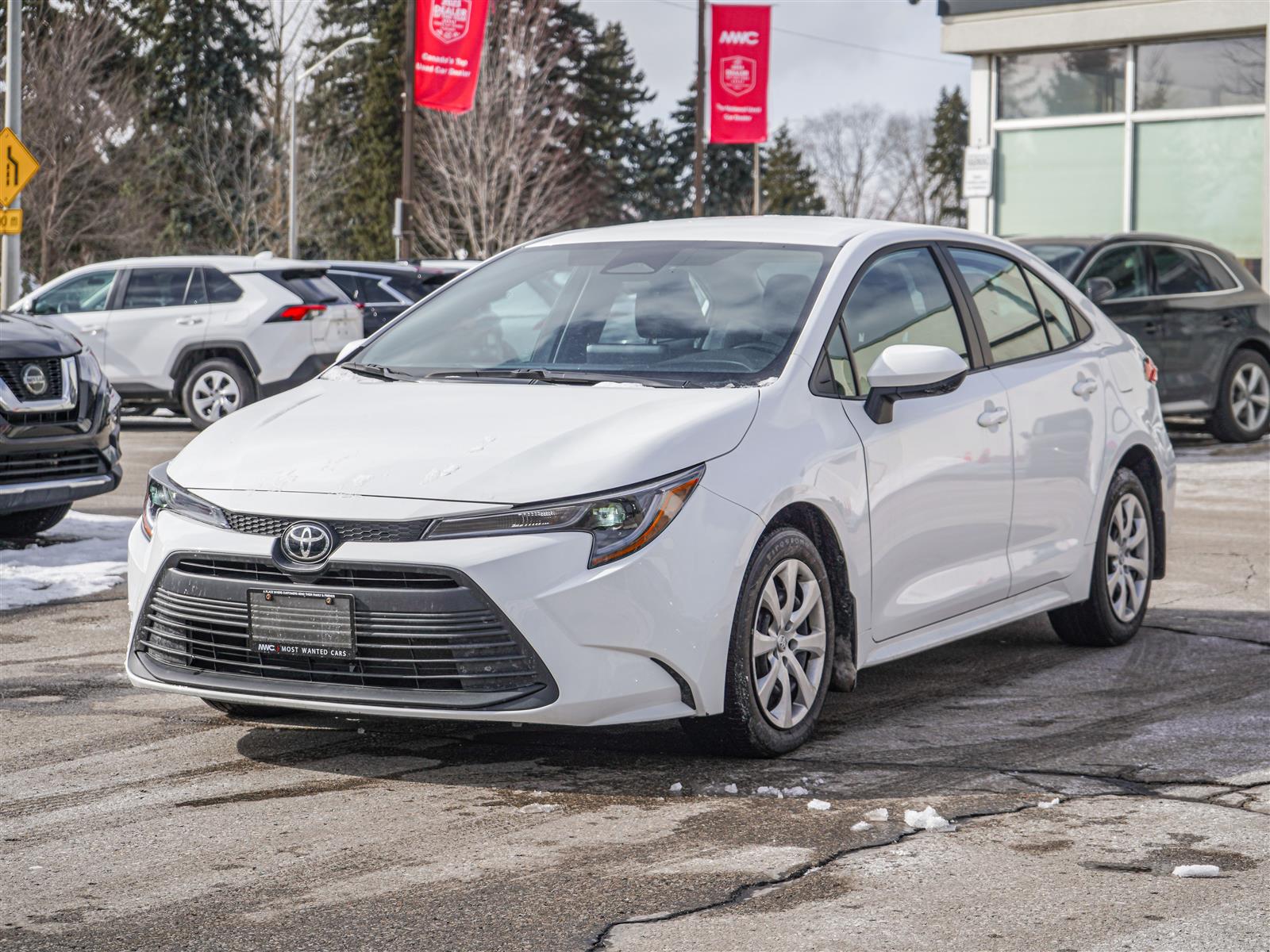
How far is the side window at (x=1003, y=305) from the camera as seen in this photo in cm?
661

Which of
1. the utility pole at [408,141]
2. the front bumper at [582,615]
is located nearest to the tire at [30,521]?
Answer: the front bumper at [582,615]

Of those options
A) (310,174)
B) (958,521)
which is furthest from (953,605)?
(310,174)

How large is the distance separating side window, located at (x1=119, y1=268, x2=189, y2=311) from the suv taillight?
0.95m

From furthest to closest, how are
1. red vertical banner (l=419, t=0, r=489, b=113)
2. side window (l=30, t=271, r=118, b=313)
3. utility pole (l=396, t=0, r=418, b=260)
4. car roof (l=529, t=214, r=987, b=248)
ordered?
utility pole (l=396, t=0, r=418, b=260) → red vertical banner (l=419, t=0, r=489, b=113) → side window (l=30, t=271, r=118, b=313) → car roof (l=529, t=214, r=987, b=248)

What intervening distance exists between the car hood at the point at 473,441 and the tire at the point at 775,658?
1.30ft

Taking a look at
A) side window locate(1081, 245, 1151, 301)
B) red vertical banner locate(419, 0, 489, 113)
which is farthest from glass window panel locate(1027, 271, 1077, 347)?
red vertical banner locate(419, 0, 489, 113)

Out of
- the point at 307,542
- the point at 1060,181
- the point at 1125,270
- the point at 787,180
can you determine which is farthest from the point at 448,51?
the point at 787,180

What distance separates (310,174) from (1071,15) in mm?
31783

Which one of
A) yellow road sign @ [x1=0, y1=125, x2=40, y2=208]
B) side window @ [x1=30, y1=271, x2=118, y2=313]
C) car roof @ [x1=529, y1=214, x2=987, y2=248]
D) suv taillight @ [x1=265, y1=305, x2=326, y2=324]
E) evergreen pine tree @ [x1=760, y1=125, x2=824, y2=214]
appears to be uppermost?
evergreen pine tree @ [x1=760, y1=125, x2=824, y2=214]

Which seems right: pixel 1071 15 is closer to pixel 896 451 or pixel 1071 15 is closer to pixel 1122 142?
pixel 1122 142

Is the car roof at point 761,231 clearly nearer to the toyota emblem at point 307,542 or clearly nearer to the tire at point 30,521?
the toyota emblem at point 307,542

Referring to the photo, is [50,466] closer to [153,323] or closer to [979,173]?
[153,323]

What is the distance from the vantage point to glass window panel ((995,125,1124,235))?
2298 cm

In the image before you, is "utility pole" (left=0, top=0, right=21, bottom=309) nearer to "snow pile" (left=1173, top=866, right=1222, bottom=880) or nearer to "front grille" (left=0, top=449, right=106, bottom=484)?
"front grille" (left=0, top=449, right=106, bottom=484)
